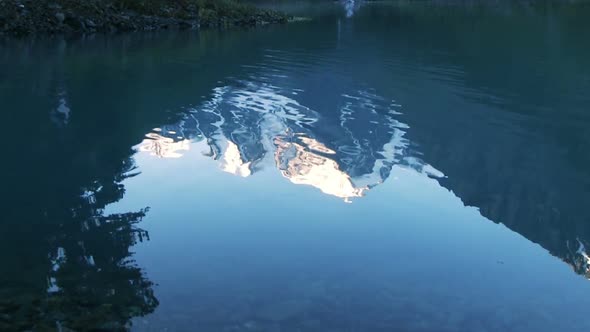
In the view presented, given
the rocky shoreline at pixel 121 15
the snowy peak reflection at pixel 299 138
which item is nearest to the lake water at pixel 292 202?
the snowy peak reflection at pixel 299 138

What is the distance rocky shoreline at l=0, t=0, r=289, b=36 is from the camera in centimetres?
6438

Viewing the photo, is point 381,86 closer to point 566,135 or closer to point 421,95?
point 421,95

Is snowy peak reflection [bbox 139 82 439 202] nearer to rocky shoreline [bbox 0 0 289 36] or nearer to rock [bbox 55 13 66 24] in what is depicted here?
rocky shoreline [bbox 0 0 289 36]

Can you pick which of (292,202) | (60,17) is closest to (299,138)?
(292,202)

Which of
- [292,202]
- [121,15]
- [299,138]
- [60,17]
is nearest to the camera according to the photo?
[292,202]

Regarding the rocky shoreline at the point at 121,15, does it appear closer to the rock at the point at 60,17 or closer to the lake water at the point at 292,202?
the rock at the point at 60,17

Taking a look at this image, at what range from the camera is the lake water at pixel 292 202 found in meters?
12.5

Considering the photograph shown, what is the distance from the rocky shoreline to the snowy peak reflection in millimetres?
38832

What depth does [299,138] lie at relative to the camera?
25.2 meters

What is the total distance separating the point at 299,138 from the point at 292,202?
6720 mm

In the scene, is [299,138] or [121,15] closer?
[299,138]

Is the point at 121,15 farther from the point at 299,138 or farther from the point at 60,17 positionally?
the point at 299,138

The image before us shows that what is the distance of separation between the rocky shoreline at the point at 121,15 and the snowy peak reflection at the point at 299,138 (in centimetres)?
3883

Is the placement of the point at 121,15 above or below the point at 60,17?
below
